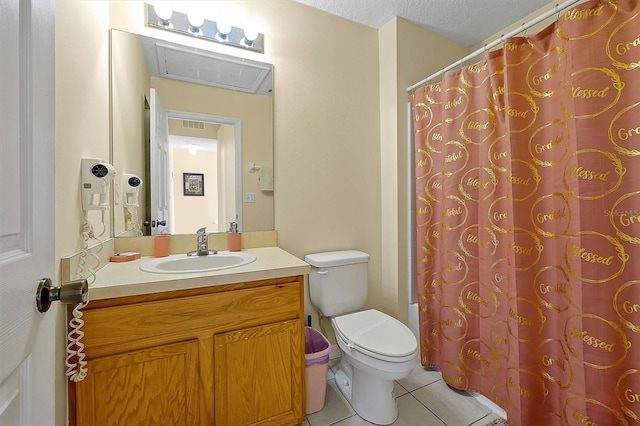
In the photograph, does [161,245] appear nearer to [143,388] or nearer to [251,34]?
[143,388]

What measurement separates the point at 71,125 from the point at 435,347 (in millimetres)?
2172

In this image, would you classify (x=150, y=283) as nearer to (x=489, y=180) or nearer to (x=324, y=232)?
(x=324, y=232)

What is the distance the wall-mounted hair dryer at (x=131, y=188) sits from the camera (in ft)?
4.87

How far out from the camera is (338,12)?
6.29 ft

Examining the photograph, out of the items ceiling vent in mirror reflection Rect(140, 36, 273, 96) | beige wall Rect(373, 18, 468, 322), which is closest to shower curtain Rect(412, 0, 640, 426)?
beige wall Rect(373, 18, 468, 322)

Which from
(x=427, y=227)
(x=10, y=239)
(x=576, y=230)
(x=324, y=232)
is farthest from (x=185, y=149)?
(x=576, y=230)

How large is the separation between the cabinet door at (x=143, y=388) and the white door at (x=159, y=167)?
0.74 m

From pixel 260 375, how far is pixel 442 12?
2.43 metres

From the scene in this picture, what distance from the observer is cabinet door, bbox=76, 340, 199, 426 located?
3.21ft

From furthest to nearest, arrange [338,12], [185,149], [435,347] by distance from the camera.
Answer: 1. [338,12]
2. [435,347]
3. [185,149]

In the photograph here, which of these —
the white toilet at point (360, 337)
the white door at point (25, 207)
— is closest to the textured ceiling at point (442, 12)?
the white toilet at point (360, 337)

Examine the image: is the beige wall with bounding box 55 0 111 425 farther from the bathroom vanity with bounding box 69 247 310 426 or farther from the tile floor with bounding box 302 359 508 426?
the tile floor with bounding box 302 359 508 426

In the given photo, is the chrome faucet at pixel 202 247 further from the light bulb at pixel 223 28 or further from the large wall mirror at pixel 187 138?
the light bulb at pixel 223 28

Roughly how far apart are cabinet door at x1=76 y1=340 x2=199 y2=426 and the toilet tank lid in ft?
2.65
